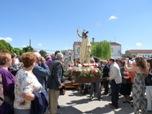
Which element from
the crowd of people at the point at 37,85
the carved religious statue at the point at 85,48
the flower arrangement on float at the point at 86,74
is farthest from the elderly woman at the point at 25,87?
the carved religious statue at the point at 85,48

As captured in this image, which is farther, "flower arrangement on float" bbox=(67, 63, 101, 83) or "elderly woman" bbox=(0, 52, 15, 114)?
"flower arrangement on float" bbox=(67, 63, 101, 83)

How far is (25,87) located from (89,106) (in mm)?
8192

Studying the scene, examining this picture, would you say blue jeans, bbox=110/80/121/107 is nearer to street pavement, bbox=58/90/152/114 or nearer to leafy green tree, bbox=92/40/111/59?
street pavement, bbox=58/90/152/114

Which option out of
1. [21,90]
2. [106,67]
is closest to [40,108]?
[21,90]

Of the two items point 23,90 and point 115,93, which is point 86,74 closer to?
point 115,93

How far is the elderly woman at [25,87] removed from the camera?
20.7 ft

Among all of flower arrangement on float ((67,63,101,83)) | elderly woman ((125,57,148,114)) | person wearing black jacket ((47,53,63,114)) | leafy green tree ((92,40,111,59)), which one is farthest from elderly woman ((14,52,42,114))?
leafy green tree ((92,40,111,59))

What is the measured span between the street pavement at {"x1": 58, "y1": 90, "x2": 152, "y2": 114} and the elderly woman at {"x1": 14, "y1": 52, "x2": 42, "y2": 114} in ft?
21.8

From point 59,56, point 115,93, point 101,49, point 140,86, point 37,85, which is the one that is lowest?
point 115,93

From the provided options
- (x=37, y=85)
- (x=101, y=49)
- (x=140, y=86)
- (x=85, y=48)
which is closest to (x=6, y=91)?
(x=37, y=85)

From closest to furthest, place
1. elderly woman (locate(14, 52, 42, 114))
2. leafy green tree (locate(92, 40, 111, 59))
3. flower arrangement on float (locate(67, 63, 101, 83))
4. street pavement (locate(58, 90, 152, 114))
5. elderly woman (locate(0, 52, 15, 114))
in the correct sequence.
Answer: elderly woman (locate(14, 52, 42, 114)) → elderly woman (locate(0, 52, 15, 114)) → street pavement (locate(58, 90, 152, 114)) → flower arrangement on float (locate(67, 63, 101, 83)) → leafy green tree (locate(92, 40, 111, 59))

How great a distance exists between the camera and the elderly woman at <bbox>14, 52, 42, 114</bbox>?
20.7 feet

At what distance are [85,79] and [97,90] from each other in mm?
2340

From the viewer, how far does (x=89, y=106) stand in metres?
14.3
